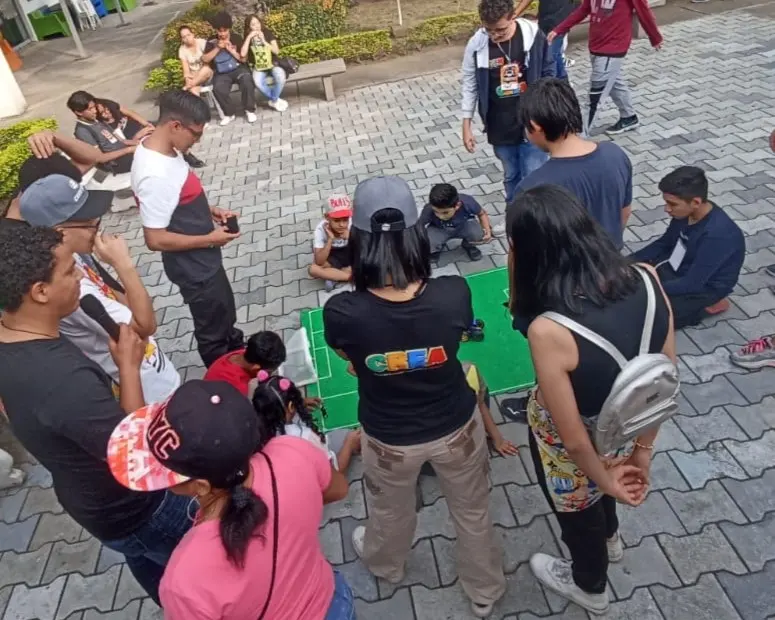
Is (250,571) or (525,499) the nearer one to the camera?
(250,571)

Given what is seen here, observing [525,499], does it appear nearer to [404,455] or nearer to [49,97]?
[404,455]

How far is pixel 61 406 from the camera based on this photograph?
6.00 ft

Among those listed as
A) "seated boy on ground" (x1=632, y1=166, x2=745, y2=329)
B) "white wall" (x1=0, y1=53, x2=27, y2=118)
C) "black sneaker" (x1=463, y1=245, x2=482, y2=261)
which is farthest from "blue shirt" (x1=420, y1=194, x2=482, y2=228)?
"white wall" (x1=0, y1=53, x2=27, y2=118)

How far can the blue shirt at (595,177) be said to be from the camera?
2.87 meters

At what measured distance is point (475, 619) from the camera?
8.56 ft

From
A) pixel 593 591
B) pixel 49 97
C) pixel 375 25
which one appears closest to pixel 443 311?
pixel 593 591

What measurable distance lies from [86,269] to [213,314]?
3.22ft

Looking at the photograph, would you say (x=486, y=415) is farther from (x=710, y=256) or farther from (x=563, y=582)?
(x=710, y=256)

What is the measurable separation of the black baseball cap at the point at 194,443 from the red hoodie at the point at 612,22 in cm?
565

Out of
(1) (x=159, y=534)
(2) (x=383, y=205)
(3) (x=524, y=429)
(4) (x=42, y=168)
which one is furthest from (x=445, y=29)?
(1) (x=159, y=534)

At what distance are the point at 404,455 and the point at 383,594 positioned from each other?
93 centimetres

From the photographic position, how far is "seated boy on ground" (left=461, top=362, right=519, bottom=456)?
2.91m

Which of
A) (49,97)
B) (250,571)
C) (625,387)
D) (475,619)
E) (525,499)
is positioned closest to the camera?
(250,571)

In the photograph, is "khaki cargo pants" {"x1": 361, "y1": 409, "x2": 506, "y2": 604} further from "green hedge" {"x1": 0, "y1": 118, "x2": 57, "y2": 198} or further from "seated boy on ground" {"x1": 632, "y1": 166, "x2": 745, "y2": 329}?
"green hedge" {"x1": 0, "y1": 118, "x2": 57, "y2": 198}
